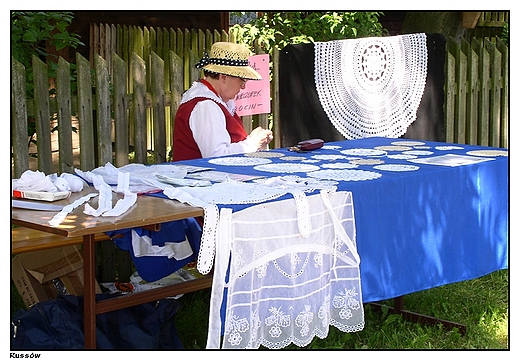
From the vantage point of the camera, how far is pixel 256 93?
6.03 metres

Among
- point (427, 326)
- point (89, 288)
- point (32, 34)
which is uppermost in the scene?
point (32, 34)

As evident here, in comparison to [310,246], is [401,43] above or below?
above

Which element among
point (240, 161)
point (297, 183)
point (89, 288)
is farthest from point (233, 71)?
point (89, 288)

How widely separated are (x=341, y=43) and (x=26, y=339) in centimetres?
346

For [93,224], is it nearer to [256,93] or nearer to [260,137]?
[260,137]

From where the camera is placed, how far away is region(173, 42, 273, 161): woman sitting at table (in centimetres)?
471

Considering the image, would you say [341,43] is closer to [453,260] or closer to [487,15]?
[453,260]

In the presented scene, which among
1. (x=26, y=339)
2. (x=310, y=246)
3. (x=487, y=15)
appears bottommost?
(x=26, y=339)

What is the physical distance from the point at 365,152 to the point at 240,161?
2.60 ft

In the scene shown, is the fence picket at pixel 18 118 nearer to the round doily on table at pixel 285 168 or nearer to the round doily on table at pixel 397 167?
the round doily on table at pixel 285 168

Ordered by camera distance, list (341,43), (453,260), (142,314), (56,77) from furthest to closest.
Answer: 1. (341,43)
2. (56,77)
3. (453,260)
4. (142,314)

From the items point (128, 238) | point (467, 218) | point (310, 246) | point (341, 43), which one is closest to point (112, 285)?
point (128, 238)

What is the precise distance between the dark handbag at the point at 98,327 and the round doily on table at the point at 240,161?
798 mm

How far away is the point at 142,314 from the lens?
12.5ft
